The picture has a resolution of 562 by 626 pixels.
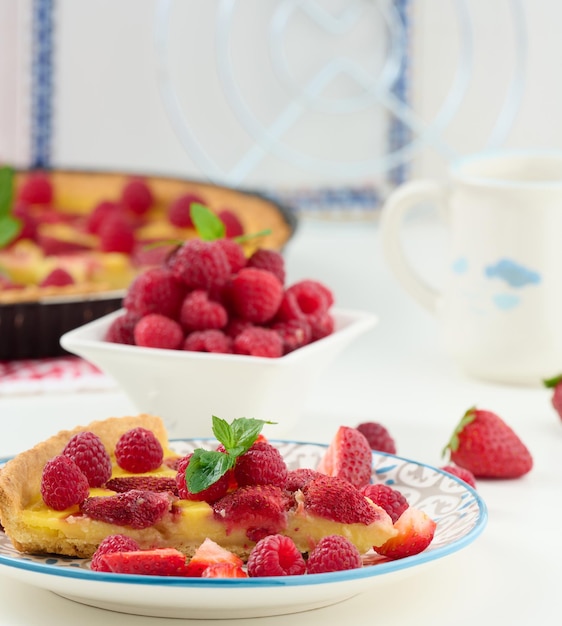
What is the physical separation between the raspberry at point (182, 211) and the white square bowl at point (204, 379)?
2.40ft

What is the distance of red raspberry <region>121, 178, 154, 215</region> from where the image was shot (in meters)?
1.95

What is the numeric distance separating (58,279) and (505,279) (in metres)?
0.57

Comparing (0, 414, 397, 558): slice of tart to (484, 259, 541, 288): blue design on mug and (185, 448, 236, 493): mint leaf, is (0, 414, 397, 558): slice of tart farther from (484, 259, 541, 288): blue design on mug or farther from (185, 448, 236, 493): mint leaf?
(484, 259, 541, 288): blue design on mug

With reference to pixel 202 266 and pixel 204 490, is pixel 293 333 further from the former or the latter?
pixel 204 490

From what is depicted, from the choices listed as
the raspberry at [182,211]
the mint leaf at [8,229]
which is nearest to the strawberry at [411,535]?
the mint leaf at [8,229]

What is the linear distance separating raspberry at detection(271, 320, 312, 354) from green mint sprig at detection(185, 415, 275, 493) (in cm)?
30

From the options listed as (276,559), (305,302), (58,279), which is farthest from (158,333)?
(58,279)

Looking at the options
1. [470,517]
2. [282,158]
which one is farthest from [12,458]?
[282,158]

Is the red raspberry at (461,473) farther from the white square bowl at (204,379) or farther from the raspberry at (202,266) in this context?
the raspberry at (202,266)

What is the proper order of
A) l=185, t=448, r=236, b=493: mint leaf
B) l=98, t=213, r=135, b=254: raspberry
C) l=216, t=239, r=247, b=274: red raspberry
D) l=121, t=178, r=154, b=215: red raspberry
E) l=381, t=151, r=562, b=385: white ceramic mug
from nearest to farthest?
l=185, t=448, r=236, b=493: mint leaf < l=216, t=239, r=247, b=274: red raspberry < l=381, t=151, r=562, b=385: white ceramic mug < l=98, t=213, r=135, b=254: raspberry < l=121, t=178, r=154, b=215: red raspberry

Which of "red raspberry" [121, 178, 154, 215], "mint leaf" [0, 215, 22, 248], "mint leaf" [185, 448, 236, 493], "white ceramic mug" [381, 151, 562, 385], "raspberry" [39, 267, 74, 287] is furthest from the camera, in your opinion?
"red raspberry" [121, 178, 154, 215]

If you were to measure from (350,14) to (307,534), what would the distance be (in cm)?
172

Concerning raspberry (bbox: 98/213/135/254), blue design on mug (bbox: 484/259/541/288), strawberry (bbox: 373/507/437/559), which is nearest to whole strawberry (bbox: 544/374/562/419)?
blue design on mug (bbox: 484/259/541/288)

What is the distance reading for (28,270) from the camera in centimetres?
174
